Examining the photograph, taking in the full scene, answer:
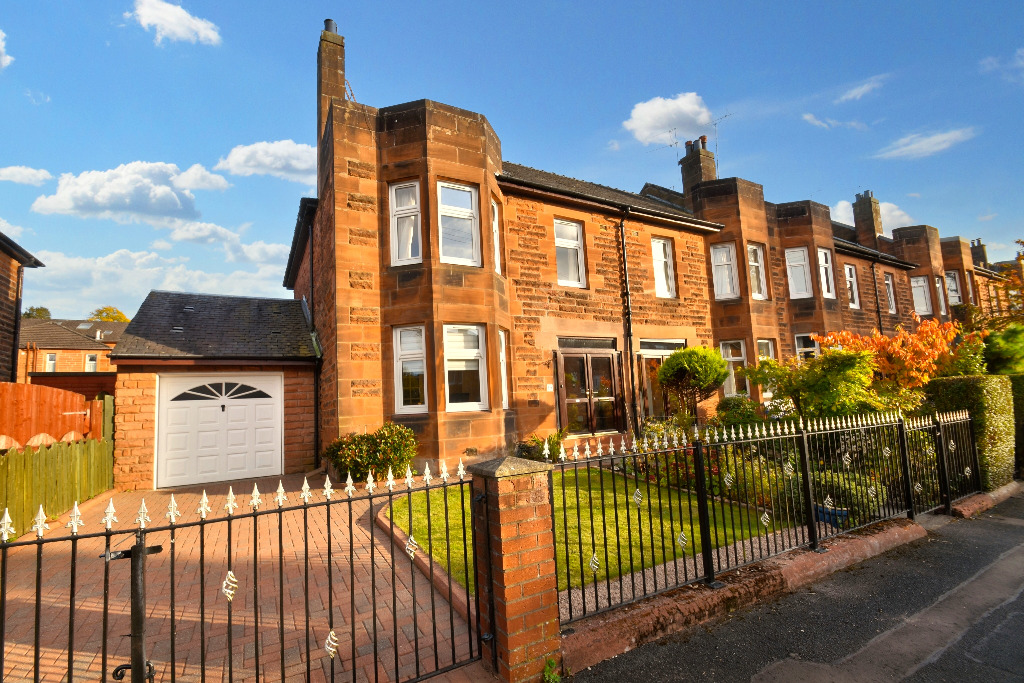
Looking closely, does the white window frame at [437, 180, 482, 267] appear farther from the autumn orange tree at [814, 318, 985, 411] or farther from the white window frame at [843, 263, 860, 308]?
the white window frame at [843, 263, 860, 308]

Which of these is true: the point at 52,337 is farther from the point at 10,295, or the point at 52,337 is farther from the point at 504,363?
the point at 504,363

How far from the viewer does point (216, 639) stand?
378cm

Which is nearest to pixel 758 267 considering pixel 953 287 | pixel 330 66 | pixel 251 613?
pixel 330 66

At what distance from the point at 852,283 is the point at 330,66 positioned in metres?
20.1

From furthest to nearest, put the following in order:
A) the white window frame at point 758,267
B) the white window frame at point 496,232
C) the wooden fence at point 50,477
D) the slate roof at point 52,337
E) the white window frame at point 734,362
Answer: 1. the slate roof at point 52,337
2. the white window frame at point 758,267
3. the white window frame at point 734,362
4. the white window frame at point 496,232
5. the wooden fence at point 50,477

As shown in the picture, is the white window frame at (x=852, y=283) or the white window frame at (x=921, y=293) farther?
the white window frame at (x=921, y=293)

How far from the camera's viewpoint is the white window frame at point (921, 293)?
23.0 metres

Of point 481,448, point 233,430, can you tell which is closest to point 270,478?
point 233,430

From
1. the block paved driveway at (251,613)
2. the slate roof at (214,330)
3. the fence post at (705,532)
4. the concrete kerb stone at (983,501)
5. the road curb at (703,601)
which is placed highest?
the slate roof at (214,330)

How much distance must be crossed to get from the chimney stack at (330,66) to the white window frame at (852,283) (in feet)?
62.8

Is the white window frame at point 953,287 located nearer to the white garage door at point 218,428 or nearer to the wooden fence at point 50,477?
the white garage door at point 218,428

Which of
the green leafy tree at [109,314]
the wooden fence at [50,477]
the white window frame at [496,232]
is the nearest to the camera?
the wooden fence at [50,477]

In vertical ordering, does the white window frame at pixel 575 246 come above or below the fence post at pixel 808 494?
above

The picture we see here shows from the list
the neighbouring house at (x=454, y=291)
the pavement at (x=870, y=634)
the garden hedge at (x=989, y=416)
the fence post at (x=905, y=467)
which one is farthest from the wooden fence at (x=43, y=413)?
the garden hedge at (x=989, y=416)
